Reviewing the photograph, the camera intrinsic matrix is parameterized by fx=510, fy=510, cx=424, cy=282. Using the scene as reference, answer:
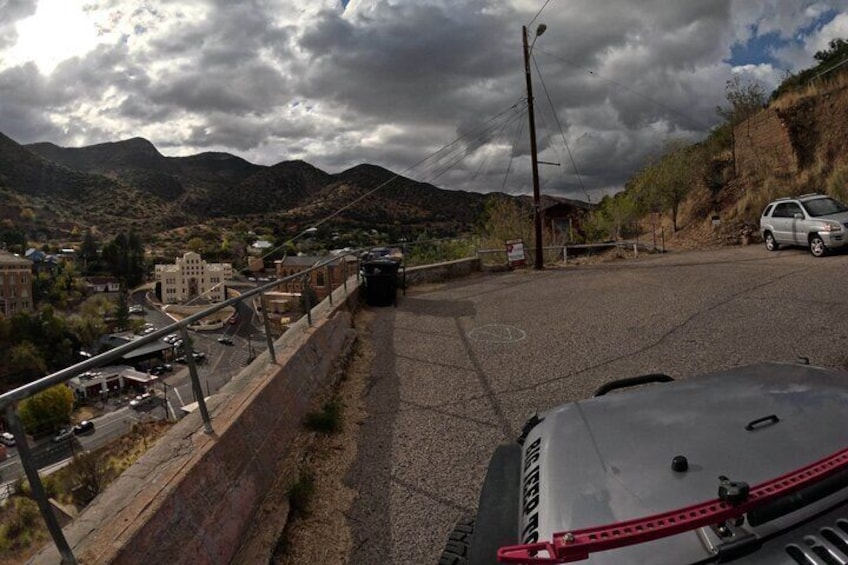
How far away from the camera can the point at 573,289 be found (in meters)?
12.9

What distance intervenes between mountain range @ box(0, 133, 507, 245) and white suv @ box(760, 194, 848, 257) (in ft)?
38.8

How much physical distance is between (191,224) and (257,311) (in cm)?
4121

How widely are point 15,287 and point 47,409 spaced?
13.0 m

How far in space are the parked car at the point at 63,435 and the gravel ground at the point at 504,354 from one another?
1858 mm

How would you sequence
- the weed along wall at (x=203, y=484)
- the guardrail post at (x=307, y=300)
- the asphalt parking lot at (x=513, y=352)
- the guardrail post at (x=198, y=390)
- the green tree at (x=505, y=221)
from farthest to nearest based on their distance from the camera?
the green tree at (x=505, y=221), the guardrail post at (x=307, y=300), the asphalt parking lot at (x=513, y=352), the guardrail post at (x=198, y=390), the weed along wall at (x=203, y=484)

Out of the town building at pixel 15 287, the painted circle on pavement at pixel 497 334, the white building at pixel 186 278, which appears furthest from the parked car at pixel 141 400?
the town building at pixel 15 287

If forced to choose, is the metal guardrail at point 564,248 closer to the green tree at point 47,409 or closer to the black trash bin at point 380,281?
the black trash bin at point 380,281

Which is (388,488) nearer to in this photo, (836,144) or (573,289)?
(573,289)

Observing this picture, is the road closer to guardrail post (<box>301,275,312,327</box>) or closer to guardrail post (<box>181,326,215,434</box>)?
guardrail post (<box>181,326,215,434</box>)

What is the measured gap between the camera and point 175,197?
51.4 m

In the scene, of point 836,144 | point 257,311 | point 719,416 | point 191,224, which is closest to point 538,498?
point 719,416

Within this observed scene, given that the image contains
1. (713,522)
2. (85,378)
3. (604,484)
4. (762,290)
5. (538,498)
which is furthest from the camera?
(762,290)

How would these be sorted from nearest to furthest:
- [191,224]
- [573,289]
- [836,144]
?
[573,289] → [836,144] → [191,224]

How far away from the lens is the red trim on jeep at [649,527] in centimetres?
137
